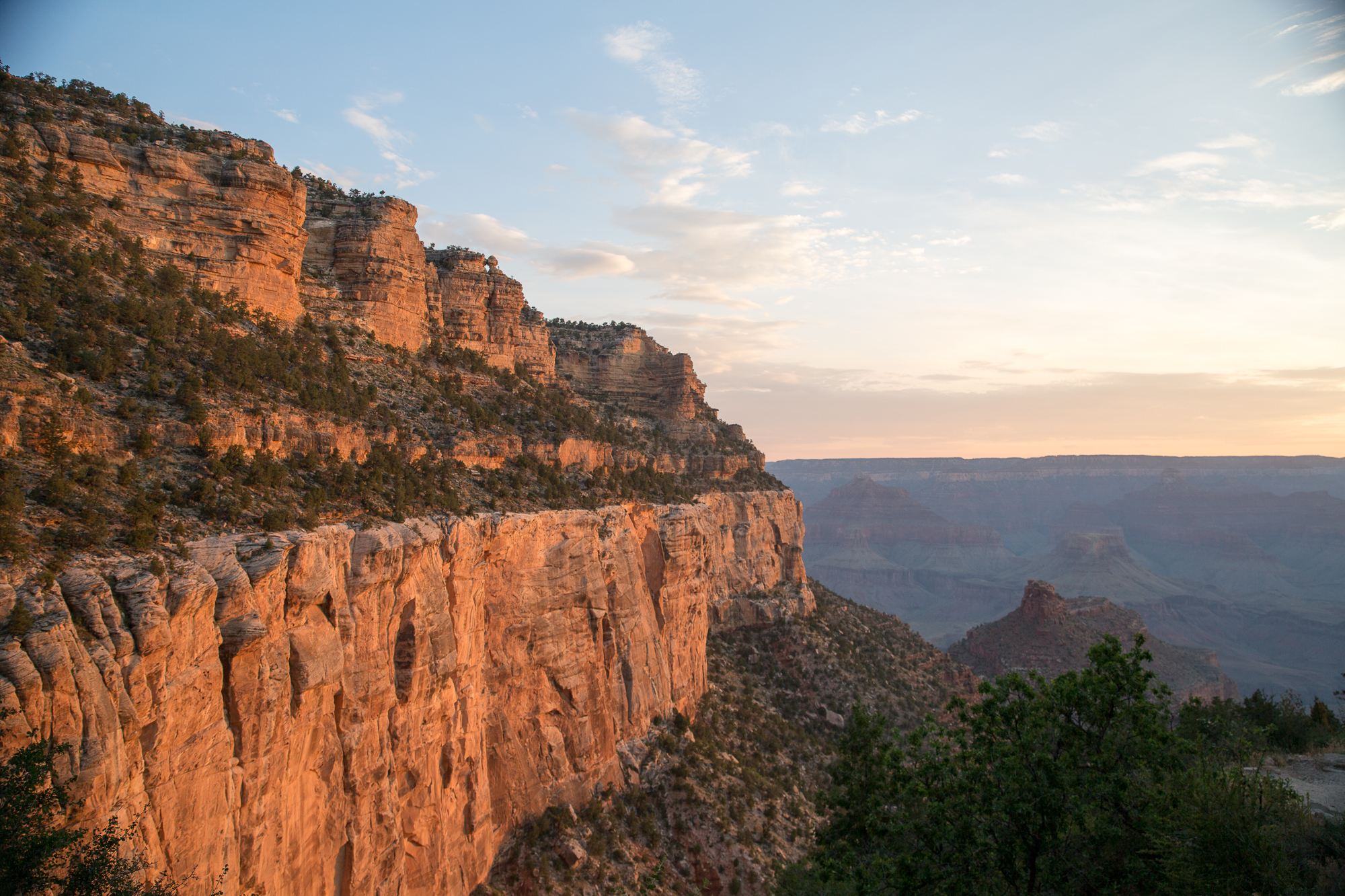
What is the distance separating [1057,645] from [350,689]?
9271 centimetres

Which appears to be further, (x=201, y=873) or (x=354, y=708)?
(x=354, y=708)

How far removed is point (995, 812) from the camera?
15180 millimetres

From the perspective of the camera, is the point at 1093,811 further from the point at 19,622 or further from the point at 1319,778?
the point at 19,622

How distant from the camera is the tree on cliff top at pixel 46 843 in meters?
11.4

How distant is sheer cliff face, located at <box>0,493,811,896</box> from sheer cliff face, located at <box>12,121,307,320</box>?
13.1 metres

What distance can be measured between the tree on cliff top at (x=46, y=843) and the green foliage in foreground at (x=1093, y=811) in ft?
49.9

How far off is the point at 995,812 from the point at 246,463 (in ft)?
73.7

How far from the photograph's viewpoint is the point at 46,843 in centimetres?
1162

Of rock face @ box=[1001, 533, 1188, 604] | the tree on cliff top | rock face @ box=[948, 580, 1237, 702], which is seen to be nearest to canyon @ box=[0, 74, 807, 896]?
the tree on cliff top

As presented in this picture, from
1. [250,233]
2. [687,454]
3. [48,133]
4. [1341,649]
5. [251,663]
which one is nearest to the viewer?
[251,663]

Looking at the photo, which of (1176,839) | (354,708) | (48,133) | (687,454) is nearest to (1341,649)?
(687,454)

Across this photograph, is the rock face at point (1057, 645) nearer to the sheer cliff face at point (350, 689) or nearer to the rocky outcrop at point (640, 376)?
the rocky outcrop at point (640, 376)

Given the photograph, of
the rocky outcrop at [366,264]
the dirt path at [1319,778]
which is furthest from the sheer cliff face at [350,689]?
the dirt path at [1319,778]

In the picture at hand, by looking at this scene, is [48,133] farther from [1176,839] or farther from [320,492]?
[1176,839]
